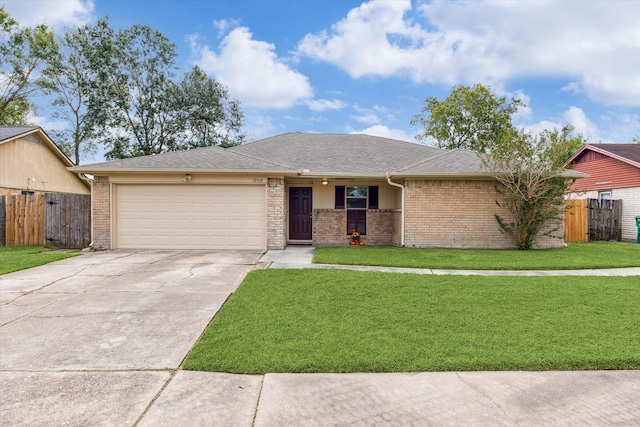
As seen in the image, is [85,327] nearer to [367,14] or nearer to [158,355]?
[158,355]

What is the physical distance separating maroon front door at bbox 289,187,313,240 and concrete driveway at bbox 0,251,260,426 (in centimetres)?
486

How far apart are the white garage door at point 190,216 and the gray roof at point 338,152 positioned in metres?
2.27

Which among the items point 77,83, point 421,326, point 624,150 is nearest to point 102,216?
point 421,326

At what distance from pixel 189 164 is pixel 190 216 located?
156 centimetres

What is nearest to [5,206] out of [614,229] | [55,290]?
[55,290]

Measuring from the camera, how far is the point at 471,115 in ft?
92.2

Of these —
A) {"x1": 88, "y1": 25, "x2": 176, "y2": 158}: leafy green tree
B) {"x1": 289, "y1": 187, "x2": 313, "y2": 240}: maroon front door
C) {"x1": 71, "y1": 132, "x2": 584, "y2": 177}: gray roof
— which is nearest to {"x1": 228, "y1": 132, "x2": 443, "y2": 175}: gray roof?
{"x1": 71, "y1": 132, "x2": 584, "y2": 177}: gray roof

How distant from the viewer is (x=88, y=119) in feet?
77.8

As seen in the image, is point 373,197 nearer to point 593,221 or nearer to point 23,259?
point 593,221

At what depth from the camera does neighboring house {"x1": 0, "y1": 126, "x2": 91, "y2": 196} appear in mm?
14891

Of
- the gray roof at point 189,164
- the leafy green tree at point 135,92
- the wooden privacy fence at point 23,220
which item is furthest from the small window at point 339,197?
the leafy green tree at point 135,92

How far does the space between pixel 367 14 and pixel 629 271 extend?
11288 mm

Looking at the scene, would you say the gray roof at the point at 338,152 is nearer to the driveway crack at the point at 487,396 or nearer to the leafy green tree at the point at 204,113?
the driveway crack at the point at 487,396

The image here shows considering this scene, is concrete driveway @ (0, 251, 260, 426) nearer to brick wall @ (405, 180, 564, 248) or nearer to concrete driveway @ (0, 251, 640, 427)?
concrete driveway @ (0, 251, 640, 427)
